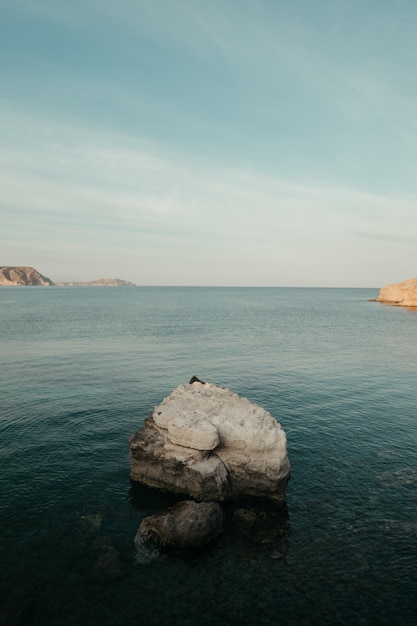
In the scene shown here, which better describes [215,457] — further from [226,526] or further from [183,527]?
[183,527]

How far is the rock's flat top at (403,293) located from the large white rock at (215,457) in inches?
6401

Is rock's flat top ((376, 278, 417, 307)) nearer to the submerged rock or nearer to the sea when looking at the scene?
the sea

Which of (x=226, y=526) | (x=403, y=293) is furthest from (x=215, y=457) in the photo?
(x=403, y=293)

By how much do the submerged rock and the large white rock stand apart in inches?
110

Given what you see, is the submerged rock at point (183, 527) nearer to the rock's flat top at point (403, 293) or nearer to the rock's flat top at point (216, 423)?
the rock's flat top at point (216, 423)

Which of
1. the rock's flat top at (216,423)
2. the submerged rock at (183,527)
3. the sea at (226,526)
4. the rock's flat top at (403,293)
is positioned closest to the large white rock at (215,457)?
the rock's flat top at (216,423)

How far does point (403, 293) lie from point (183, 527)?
181937 mm

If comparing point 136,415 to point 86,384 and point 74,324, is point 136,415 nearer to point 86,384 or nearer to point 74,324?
point 86,384

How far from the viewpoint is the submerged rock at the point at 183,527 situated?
63.8ft

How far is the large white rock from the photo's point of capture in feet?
77.8

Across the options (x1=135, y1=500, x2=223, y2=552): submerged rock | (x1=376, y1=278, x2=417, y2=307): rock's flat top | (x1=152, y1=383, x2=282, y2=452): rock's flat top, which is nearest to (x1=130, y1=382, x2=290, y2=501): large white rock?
(x1=152, y1=383, x2=282, y2=452): rock's flat top

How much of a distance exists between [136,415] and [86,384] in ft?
39.3

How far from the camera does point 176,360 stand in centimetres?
6088

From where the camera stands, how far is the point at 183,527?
1956cm
